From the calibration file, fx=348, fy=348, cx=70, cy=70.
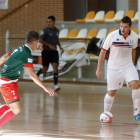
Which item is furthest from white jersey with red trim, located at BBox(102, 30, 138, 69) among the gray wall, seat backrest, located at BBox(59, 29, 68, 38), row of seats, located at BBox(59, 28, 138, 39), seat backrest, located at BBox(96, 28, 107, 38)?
the gray wall

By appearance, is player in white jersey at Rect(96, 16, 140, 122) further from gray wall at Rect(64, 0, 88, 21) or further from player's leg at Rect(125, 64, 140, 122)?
gray wall at Rect(64, 0, 88, 21)

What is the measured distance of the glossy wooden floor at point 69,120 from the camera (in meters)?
4.31

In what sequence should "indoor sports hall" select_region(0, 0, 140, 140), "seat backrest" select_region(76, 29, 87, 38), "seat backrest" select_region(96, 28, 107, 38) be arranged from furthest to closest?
"seat backrest" select_region(76, 29, 87, 38)
"seat backrest" select_region(96, 28, 107, 38)
"indoor sports hall" select_region(0, 0, 140, 140)

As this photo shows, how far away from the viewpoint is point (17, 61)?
421 centimetres

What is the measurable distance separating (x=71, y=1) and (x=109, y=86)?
458 inches

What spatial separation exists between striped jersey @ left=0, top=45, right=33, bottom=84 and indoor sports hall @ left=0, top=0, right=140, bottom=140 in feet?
0.06

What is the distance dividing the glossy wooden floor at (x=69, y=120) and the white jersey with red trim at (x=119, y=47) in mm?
905

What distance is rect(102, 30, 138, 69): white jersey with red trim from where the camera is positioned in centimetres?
500

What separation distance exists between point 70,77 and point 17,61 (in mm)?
6988

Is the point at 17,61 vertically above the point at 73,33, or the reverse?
the point at 73,33

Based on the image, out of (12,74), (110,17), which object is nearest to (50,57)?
(110,17)

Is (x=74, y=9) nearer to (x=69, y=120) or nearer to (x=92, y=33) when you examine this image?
(x=92, y=33)

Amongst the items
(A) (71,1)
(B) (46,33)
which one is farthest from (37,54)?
(A) (71,1)

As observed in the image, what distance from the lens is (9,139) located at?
4.08m
